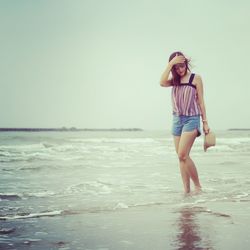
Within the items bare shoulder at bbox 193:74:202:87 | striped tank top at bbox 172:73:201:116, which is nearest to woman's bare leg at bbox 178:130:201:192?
striped tank top at bbox 172:73:201:116

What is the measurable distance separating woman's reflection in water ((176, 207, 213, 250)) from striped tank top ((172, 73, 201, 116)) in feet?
4.40

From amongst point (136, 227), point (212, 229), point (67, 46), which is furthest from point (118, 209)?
point (67, 46)

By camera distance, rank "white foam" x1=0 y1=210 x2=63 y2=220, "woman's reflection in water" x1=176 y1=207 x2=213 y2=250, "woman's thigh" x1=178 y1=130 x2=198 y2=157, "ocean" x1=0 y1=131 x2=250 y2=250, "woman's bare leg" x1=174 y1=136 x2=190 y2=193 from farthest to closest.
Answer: "woman's bare leg" x1=174 y1=136 x2=190 y2=193 → "woman's thigh" x1=178 y1=130 x2=198 y2=157 → "white foam" x1=0 y1=210 x2=63 y2=220 → "ocean" x1=0 y1=131 x2=250 y2=250 → "woman's reflection in water" x1=176 y1=207 x2=213 y2=250

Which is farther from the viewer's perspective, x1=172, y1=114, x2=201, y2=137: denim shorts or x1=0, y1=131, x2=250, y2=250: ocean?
x1=172, y1=114, x2=201, y2=137: denim shorts

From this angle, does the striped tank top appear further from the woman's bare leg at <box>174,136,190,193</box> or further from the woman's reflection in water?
the woman's reflection in water

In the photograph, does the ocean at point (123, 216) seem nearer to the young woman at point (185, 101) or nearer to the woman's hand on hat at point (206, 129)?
the young woman at point (185, 101)

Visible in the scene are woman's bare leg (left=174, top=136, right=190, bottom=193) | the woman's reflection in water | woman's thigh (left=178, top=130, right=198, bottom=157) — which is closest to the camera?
the woman's reflection in water

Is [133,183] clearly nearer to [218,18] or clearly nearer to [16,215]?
[16,215]

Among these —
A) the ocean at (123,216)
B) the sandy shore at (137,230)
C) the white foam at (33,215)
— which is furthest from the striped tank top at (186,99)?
the white foam at (33,215)

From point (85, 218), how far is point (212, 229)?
945 mm

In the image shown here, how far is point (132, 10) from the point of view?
12.9m

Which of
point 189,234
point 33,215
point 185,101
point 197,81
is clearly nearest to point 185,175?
point 185,101

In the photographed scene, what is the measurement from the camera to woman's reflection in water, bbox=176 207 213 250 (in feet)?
7.47

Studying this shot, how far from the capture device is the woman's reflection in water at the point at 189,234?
2277 millimetres
